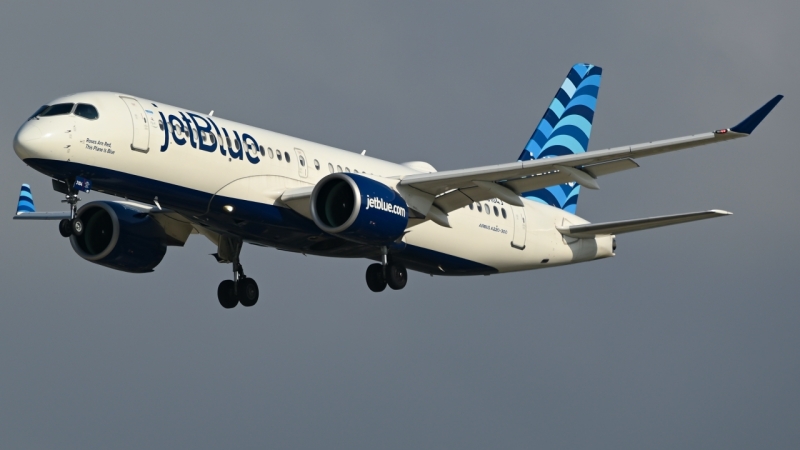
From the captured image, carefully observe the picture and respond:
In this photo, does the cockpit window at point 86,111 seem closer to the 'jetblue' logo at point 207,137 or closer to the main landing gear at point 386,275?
the 'jetblue' logo at point 207,137

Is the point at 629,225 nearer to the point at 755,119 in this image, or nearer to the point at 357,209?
the point at 357,209

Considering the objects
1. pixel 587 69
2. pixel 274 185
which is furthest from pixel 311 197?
pixel 587 69

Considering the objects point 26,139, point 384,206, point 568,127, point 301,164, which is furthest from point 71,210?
point 568,127

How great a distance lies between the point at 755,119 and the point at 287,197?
13041mm

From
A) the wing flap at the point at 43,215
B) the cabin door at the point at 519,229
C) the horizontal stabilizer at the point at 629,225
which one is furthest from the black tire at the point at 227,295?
the horizontal stabilizer at the point at 629,225

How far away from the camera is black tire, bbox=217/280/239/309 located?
44125mm

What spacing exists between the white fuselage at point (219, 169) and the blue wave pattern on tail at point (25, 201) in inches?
390

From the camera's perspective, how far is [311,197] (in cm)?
3838

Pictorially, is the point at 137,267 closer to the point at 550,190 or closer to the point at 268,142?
the point at 268,142

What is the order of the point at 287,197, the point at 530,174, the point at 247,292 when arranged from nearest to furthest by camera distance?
the point at 530,174 < the point at 287,197 < the point at 247,292

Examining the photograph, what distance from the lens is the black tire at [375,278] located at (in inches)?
1679

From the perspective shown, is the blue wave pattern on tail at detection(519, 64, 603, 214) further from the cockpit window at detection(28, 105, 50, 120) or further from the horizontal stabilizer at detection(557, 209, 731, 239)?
the cockpit window at detection(28, 105, 50, 120)

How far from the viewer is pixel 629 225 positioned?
42812 millimetres

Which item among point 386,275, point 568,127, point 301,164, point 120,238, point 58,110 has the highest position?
point 568,127
